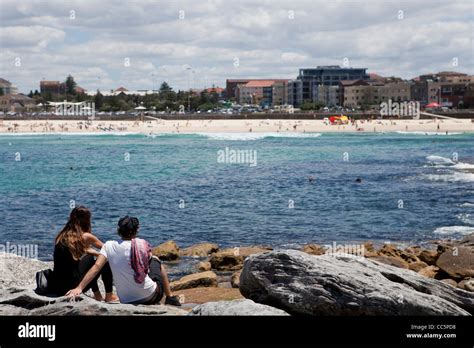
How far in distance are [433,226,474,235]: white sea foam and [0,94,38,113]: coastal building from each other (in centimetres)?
16477

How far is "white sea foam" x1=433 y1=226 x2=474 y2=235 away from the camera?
2191 cm

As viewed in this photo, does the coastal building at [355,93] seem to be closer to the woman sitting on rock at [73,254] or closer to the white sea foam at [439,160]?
the white sea foam at [439,160]

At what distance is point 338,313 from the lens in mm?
7824

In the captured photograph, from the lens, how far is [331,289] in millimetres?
7910

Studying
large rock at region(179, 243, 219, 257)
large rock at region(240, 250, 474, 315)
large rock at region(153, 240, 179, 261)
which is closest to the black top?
large rock at region(240, 250, 474, 315)

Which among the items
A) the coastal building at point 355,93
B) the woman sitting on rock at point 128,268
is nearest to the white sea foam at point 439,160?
the woman sitting on rock at point 128,268

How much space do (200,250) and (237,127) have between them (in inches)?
3661

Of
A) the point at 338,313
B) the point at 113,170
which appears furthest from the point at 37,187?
the point at 338,313

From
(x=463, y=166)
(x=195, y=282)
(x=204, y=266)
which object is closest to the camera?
(x=195, y=282)

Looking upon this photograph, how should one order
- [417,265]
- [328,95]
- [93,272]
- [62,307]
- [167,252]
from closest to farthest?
[62,307]
[93,272]
[417,265]
[167,252]
[328,95]

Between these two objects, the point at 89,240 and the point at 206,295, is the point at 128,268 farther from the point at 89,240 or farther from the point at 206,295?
the point at 206,295

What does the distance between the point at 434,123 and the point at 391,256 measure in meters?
98.5

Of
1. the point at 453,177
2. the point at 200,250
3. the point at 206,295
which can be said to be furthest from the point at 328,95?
the point at 206,295

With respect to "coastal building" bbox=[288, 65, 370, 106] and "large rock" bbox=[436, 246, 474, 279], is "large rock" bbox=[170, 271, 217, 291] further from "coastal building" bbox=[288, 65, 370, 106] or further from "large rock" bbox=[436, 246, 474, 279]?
"coastal building" bbox=[288, 65, 370, 106]
